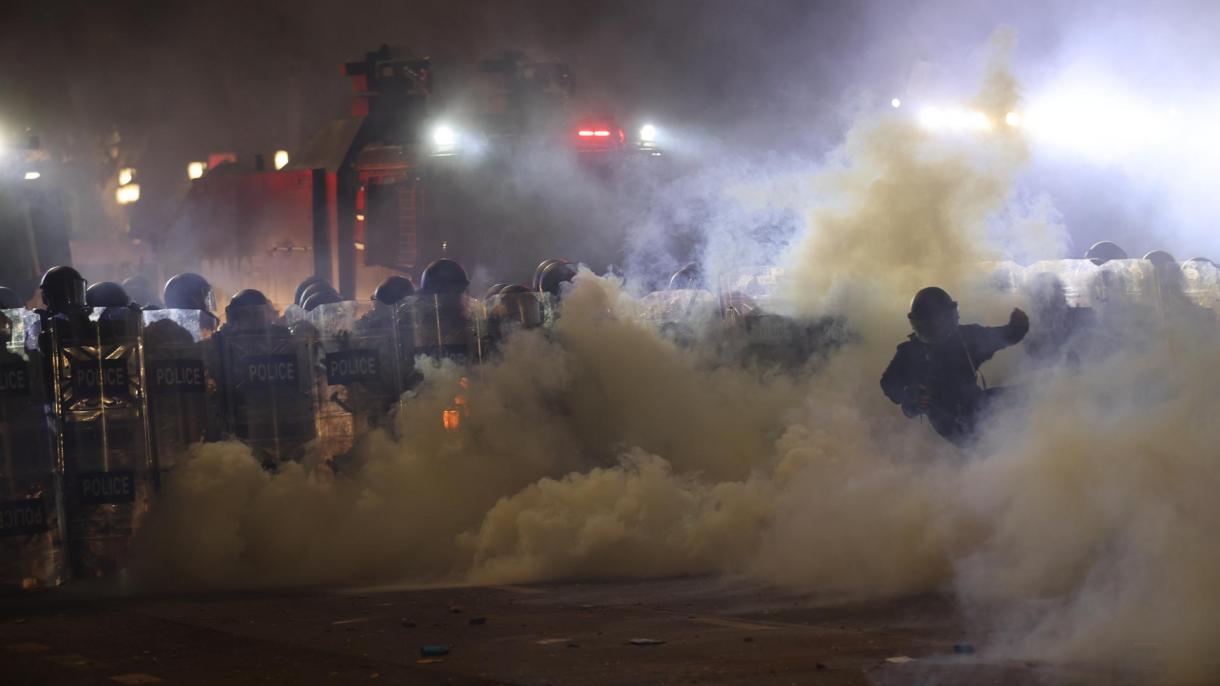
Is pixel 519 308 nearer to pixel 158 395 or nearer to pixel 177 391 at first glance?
pixel 177 391

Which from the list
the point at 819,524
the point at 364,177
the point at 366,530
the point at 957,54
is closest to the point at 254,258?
the point at 364,177

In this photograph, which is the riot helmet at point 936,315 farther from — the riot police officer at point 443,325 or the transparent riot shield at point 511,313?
the riot police officer at point 443,325

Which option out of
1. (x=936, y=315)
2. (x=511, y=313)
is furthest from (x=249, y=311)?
(x=936, y=315)

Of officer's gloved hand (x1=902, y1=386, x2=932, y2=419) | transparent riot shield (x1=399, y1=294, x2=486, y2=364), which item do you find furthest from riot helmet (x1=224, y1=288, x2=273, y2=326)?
officer's gloved hand (x1=902, y1=386, x2=932, y2=419)

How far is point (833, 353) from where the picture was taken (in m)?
14.9

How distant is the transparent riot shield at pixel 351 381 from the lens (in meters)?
14.3

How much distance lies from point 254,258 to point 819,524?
65.7 ft

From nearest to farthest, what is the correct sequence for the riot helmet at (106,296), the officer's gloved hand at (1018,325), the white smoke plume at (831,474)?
the white smoke plume at (831,474) → the officer's gloved hand at (1018,325) → the riot helmet at (106,296)

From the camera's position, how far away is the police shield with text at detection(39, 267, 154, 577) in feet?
42.7

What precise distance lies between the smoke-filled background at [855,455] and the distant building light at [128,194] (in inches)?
1120

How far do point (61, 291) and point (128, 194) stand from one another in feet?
116

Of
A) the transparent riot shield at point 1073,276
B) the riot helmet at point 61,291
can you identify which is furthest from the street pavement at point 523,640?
the transparent riot shield at point 1073,276

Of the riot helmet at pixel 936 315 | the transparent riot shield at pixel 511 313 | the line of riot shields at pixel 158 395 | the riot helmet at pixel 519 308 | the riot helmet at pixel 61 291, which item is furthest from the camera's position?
the riot helmet at pixel 519 308

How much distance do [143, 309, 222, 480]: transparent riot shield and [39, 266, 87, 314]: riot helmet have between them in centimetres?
71
